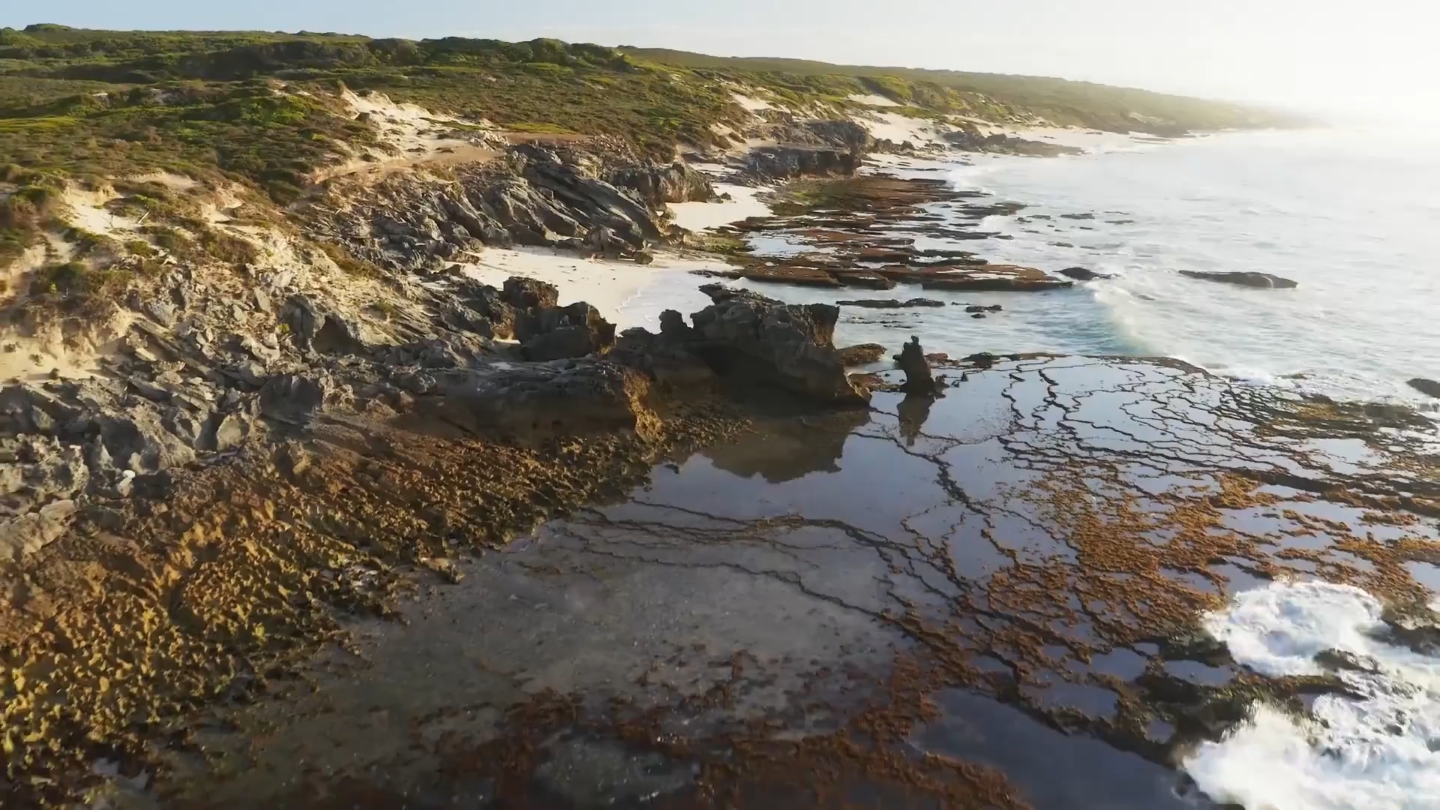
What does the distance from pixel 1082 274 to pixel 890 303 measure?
851 cm

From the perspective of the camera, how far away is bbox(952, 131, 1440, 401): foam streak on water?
23688 millimetres

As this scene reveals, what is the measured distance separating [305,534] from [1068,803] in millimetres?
10226

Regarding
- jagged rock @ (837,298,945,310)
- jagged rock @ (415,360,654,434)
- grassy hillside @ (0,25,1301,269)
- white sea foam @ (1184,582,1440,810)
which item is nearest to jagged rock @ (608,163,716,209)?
grassy hillside @ (0,25,1301,269)

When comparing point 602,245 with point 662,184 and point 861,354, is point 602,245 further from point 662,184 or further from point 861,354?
point 861,354

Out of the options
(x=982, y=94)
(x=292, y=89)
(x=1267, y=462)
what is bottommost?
(x=1267, y=462)

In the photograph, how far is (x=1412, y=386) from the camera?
21.3 m

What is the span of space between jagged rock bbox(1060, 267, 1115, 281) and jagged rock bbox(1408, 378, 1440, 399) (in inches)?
431

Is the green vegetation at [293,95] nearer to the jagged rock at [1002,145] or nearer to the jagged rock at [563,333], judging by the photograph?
the jagged rock at [1002,145]

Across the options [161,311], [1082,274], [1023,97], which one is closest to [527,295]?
[161,311]

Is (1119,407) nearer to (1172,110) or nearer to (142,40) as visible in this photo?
(142,40)

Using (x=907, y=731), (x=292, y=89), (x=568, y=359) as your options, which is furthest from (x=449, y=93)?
(x=907, y=731)

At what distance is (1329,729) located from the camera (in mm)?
10164

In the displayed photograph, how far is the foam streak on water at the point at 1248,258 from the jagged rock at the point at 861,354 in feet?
17.4

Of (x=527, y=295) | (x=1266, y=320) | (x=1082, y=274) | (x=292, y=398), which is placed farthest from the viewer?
(x=1082, y=274)
